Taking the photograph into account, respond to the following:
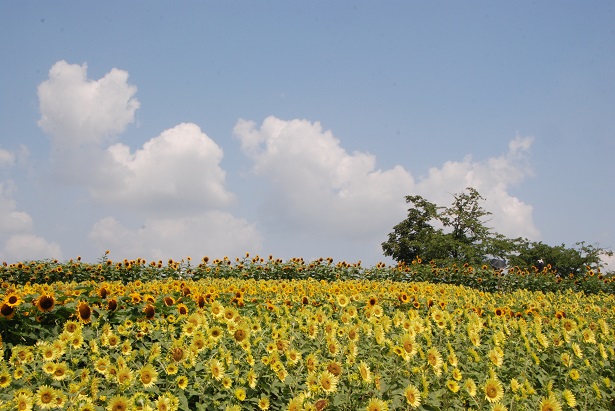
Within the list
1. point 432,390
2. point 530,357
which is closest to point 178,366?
point 432,390

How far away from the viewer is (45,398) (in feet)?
10.9

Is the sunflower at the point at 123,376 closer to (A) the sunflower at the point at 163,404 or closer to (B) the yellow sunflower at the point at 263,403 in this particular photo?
(A) the sunflower at the point at 163,404

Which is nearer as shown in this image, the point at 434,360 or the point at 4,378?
the point at 4,378

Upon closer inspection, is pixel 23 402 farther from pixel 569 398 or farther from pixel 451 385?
pixel 569 398

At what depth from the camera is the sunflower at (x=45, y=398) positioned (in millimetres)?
3318

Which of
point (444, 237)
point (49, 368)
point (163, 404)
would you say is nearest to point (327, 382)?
point (163, 404)

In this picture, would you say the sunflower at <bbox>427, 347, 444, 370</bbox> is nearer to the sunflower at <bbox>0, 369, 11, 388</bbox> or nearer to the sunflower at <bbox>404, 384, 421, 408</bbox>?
the sunflower at <bbox>404, 384, 421, 408</bbox>

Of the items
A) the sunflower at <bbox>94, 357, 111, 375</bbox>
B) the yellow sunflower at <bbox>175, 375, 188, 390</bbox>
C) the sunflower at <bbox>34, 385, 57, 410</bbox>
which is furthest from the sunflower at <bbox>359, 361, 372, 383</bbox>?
the sunflower at <bbox>34, 385, 57, 410</bbox>

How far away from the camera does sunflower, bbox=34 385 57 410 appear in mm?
3318

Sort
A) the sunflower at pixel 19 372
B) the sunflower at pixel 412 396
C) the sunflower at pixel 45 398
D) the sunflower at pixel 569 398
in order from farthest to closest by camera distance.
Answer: the sunflower at pixel 569 398 < the sunflower at pixel 19 372 < the sunflower at pixel 412 396 < the sunflower at pixel 45 398

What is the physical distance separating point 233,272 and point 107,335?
891cm

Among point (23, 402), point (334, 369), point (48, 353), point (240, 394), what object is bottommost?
point (23, 402)

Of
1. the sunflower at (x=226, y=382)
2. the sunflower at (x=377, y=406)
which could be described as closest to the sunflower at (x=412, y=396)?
the sunflower at (x=377, y=406)

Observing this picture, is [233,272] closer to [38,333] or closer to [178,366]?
[38,333]
